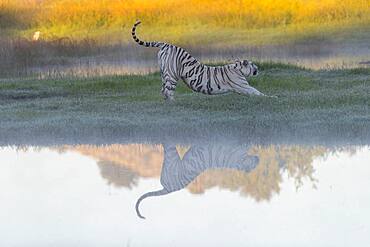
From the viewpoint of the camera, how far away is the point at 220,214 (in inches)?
286

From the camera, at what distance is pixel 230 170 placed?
907cm

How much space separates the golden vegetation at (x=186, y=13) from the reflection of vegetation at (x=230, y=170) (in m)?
11.9

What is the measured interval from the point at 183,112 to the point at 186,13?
928cm

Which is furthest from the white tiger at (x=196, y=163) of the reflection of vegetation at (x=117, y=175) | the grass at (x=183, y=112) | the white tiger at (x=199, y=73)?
the white tiger at (x=199, y=73)

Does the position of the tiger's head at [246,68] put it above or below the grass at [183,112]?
above

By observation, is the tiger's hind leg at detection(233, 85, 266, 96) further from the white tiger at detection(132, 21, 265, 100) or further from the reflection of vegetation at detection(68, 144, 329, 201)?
the reflection of vegetation at detection(68, 144, 329, 201)

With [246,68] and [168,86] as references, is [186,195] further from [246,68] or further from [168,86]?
[168,86]

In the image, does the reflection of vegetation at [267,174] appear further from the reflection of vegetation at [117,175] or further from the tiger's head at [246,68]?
the tiger's head at [246,68]

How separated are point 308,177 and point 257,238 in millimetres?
2110

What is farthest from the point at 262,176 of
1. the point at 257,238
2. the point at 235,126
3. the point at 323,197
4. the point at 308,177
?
the point at 235,126

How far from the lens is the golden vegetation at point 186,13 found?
22.6 meters

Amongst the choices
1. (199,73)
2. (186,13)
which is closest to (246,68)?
(199,73)

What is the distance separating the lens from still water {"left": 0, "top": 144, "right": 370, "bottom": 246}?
6.70m

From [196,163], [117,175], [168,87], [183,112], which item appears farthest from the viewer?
[168,87]
